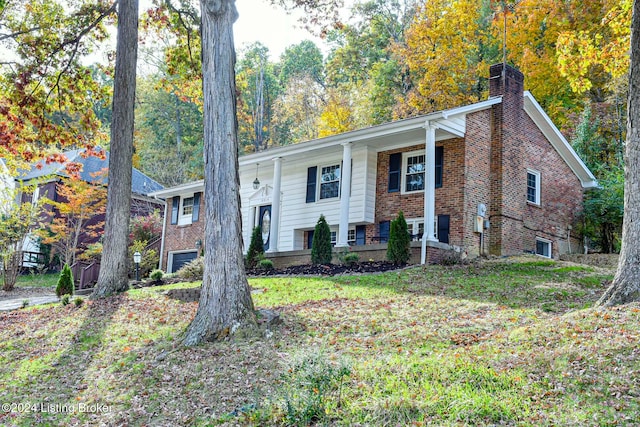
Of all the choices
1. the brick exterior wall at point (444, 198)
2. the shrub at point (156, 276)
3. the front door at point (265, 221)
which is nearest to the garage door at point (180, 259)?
the front door at point (265, 221)

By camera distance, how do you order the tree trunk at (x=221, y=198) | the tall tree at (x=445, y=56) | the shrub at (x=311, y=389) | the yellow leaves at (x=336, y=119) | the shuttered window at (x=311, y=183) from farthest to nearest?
the yellow leaves at (x=336, y=119)
the tall tree at (x=445, y=56)
the shuttered window at (x=311, y=183)
the tree trunk at (x=221, y=198)
the shrub at (x=311, y=389)

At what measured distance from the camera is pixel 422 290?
36.4ft

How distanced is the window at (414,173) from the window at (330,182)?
2418 mm

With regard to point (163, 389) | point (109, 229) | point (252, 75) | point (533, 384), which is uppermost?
point (252, 75)

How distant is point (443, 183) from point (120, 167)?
28.5ft

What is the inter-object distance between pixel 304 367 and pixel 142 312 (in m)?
6.05

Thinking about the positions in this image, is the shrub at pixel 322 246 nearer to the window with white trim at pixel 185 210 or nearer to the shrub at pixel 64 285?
the shrub at pixel 64 285

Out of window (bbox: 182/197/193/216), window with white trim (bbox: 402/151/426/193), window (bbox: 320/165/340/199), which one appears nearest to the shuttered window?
window (bbox: 320/165/340/199)

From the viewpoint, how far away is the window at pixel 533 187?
Answer: 1823 centimetres

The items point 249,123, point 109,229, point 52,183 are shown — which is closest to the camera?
point 109,229

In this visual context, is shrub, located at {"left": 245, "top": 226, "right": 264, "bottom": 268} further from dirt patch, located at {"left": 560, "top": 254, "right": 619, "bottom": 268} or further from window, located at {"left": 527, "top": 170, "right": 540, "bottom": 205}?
dirt patch, located at {"left": 560, "top": 254, "right": 619, "bottom": 268}

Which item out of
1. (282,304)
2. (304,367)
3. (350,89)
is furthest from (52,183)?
(304,367)

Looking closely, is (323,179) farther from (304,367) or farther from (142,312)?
(304,367)

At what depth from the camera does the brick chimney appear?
54.9 ft
